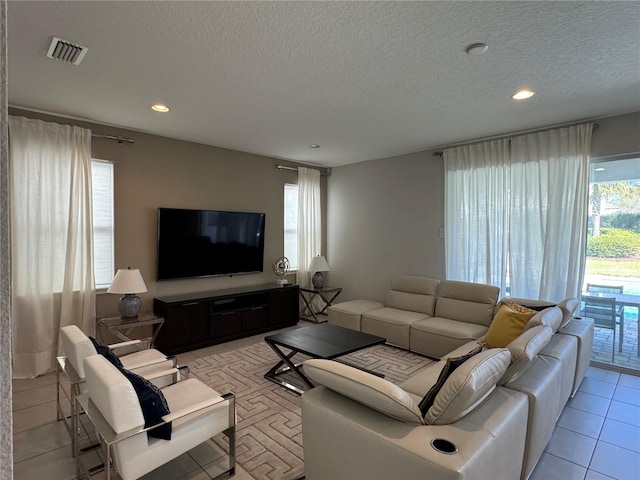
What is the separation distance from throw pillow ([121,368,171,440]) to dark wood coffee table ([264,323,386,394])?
1.36 metres

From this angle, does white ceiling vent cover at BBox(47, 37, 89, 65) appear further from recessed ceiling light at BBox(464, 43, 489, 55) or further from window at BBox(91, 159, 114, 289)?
recessed ceiling light at BBox(464, 43, 489, 55)

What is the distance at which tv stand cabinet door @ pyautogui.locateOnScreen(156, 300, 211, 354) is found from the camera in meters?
4.01

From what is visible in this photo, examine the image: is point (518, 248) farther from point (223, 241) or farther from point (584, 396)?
point (223, 241)

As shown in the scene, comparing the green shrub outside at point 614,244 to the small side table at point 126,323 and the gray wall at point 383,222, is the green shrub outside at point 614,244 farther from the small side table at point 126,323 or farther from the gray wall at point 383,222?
the small side table at point 126,323

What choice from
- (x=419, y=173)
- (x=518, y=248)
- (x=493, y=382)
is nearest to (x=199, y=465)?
(x=493, y=382)

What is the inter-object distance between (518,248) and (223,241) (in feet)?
12.7

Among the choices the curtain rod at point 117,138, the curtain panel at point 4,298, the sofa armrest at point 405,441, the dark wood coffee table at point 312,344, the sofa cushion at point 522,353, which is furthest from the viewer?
the curtain rod at point 117,138

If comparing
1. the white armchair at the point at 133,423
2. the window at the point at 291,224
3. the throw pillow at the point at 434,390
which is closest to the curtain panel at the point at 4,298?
the white armchair at the point at 133,423

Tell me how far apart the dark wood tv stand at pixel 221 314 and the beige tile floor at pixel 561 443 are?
122 centimetres

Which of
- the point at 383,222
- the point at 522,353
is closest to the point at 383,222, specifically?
the point at 383,222

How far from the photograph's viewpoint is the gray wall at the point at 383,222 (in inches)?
197

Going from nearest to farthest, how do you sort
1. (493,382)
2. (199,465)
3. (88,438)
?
1. (493,382)
2. (199,465)
3. (88,438)

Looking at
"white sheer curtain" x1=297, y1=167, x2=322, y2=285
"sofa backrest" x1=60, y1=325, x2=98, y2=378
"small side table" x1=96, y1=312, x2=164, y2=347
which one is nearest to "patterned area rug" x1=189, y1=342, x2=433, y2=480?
"small side table" x1=96, y1=312, x2=164, y2=347

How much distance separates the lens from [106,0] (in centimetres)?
178
